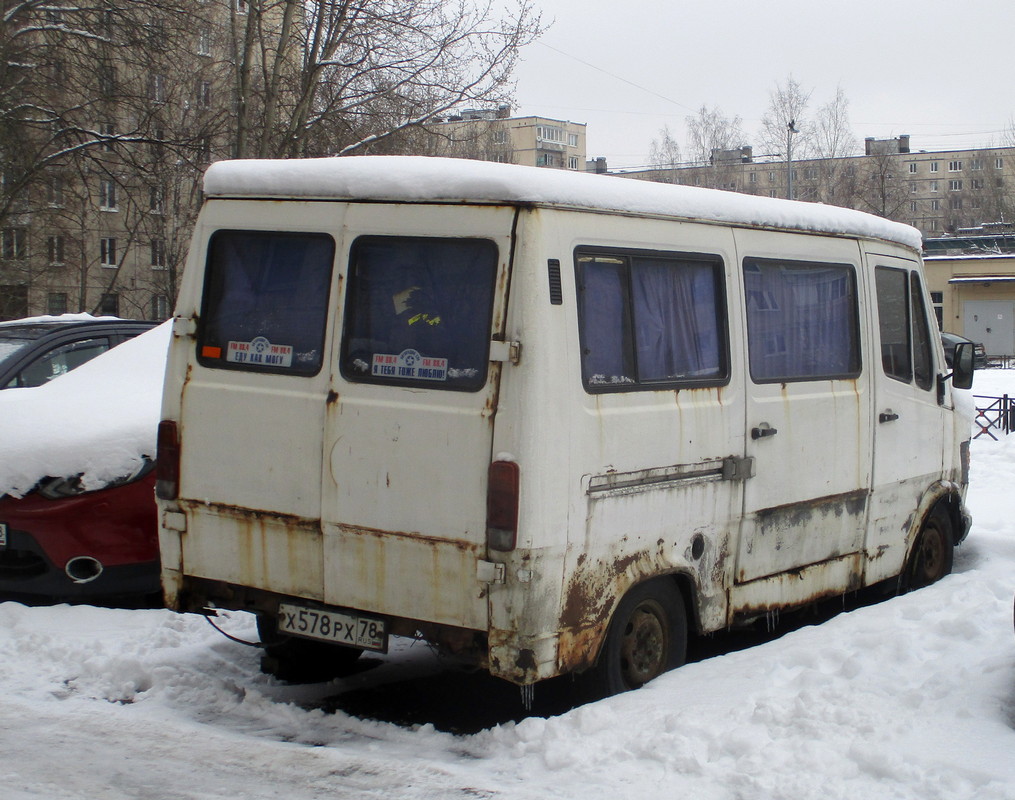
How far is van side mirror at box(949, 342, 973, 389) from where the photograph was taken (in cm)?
723

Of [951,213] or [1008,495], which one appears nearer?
[1008,495]

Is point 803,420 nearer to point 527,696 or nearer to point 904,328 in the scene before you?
point 904,328

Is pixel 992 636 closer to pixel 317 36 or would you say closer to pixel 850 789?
pixel 850 789

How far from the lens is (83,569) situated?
6.28 metres

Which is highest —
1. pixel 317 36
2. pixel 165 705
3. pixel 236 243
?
pixel 317 36

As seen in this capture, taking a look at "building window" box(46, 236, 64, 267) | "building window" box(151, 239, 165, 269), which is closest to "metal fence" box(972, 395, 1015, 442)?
"building window" box(46, 236, 64, 267)

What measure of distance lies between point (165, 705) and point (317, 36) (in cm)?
1904

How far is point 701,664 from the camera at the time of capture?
5199mm

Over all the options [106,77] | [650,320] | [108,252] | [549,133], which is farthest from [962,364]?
[549,133]

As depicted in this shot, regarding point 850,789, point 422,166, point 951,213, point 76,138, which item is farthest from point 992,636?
point 951,213

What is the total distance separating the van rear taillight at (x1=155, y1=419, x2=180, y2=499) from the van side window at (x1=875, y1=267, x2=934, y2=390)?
387 centimetres

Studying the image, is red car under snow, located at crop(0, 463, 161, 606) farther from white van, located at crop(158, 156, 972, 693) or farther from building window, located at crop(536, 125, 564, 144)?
building window, located at crop(536, 125, 564, 144)

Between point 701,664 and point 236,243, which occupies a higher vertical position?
point 236,243

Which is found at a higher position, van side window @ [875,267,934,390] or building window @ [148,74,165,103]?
building window @ [148,74,165,103]
